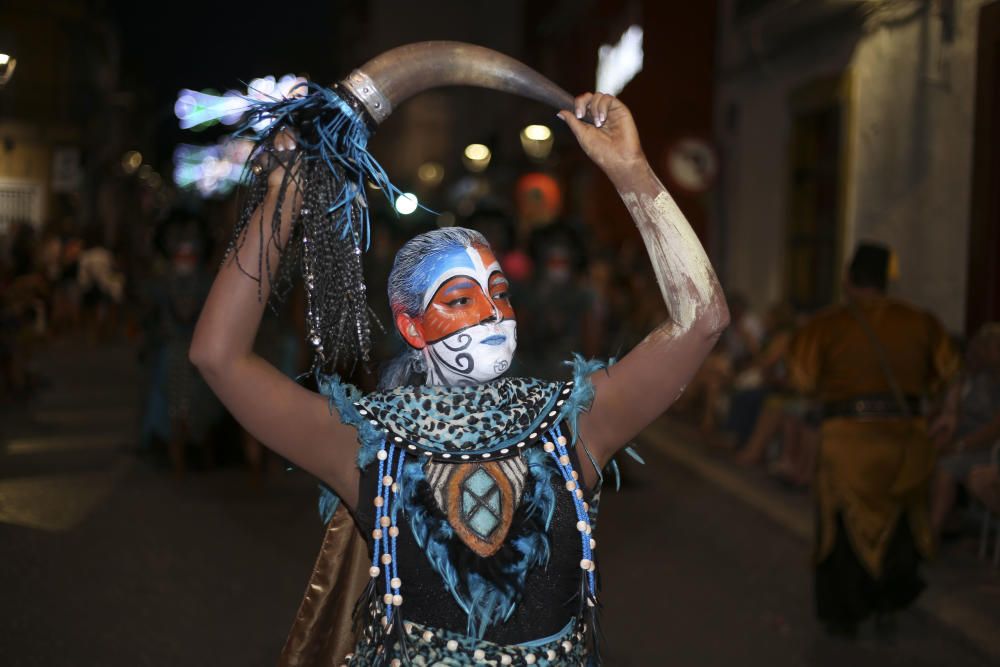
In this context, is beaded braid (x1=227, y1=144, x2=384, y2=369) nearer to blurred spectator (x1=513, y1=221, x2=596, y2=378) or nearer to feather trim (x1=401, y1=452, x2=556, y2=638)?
feather trim (x1=401, y1=452, x2=556, y2=638)

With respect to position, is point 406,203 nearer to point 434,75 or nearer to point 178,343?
point 434,75

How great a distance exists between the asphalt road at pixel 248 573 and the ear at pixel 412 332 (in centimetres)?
288

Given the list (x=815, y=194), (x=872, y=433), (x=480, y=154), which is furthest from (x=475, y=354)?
(x=480, y=154)

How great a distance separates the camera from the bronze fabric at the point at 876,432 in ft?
19.7

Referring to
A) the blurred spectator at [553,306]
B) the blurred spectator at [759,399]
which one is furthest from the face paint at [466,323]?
the blurred spectator at [759,399]

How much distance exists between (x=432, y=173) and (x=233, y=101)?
194 ft

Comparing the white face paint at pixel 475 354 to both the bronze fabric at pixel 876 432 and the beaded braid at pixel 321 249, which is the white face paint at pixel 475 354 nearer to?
the beaded braid at pixel 321 249

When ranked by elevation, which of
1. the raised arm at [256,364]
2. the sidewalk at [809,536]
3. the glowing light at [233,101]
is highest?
the glowing light at [233,101]

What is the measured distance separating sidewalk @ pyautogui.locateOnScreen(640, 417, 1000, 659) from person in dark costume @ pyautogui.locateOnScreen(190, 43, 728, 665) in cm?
383

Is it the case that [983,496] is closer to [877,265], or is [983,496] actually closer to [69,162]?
[877,265]

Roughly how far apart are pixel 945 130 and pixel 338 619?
889 cm

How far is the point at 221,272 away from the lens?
8.34ft

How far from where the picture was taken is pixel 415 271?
279 cm

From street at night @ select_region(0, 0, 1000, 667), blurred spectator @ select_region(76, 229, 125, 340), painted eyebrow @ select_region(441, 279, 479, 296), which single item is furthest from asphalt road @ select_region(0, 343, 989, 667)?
blurred spectator @ select_region(76, 229, 125, 340)
